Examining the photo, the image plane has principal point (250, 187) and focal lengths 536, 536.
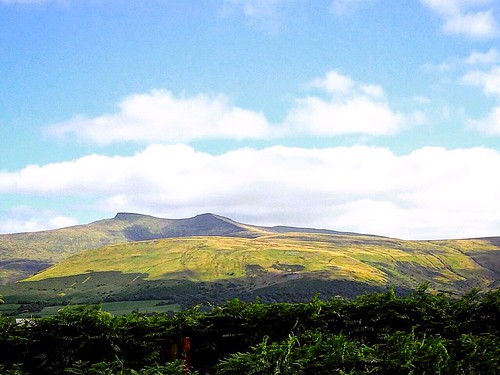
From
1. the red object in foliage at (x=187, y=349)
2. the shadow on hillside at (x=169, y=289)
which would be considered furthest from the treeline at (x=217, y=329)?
the shadow on hillside at (x=169, y=289)

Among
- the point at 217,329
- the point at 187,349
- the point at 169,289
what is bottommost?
the point at 169,289

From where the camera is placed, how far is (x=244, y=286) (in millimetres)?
174125

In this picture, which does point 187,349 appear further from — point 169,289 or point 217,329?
point 169,289

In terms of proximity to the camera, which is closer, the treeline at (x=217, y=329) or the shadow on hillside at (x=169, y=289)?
the treeline at (x=217, y=329)

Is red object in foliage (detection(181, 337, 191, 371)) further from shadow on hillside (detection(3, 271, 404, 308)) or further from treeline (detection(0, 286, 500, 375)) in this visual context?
shadow on hillside (detection(3, 271, 404, 308))

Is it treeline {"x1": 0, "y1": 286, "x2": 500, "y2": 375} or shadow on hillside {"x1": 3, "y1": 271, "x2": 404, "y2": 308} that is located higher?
treeline {"x1": 0, "y1": 286, "x2": 500, "y2": 375}

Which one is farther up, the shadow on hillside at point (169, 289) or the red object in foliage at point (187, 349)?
the red object in foliage at point (187, 349)

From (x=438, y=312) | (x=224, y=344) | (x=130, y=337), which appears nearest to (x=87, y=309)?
(x=130, y=337)

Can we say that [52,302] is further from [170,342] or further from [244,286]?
[170,342]

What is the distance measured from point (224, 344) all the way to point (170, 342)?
0.83 metres

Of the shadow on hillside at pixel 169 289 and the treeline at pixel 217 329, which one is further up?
the treeline at pixel 217 329

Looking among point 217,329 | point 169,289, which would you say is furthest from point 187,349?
point 169,289


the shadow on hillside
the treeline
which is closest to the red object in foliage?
the treeline

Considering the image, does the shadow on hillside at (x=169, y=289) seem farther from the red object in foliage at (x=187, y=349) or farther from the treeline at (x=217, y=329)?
the red object in foliage at (x=187, y=349)
